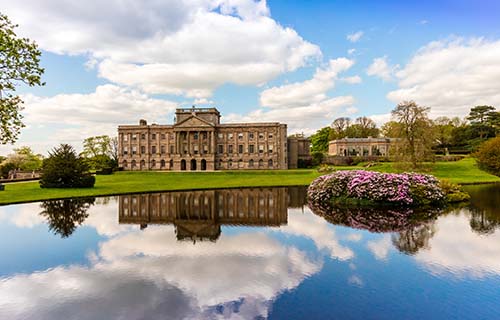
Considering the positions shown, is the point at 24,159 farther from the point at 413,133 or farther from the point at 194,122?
the point at 413,133

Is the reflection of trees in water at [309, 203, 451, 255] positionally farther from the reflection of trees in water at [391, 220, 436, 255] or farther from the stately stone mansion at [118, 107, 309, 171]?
the stately stone mansion at [118, 107, 309, 171]

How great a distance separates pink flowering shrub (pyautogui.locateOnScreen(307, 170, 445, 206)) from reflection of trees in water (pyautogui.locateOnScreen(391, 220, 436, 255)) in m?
5.10

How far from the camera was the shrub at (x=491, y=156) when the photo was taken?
3725 cm

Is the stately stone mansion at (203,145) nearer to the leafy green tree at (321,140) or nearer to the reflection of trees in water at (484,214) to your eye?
the leafy green tree at (321,140)

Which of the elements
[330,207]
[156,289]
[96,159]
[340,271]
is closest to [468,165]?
[330,207]

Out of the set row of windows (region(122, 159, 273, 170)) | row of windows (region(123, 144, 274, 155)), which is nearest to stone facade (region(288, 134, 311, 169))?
row of windows (region(123, 144, 274, 155))

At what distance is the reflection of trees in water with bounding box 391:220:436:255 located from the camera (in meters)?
10.7

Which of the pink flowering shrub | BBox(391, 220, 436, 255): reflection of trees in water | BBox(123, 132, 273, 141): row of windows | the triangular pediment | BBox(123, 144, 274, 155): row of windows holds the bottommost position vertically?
BBox(391, 220, 436, 255): reflection of trees in water

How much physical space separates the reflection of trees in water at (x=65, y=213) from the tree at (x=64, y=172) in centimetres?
781

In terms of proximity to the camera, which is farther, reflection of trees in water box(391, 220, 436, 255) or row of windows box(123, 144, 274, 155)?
row of windows box(123, 144, 274, 155)

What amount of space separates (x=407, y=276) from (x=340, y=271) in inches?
66.8

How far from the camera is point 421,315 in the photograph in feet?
20.7

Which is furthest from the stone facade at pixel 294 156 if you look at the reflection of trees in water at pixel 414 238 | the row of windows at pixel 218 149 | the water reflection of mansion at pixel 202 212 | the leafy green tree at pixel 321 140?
the reflection of trees in water at pixel 414 238

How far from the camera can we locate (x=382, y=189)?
63.8 ft
